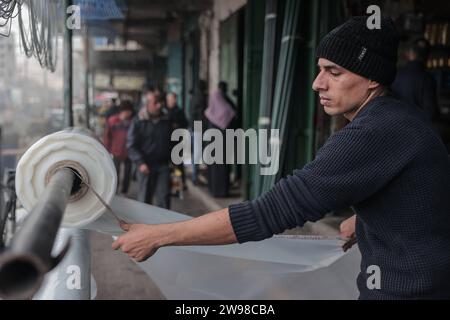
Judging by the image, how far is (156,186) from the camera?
6566mm

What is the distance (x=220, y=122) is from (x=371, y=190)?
666 centimetres

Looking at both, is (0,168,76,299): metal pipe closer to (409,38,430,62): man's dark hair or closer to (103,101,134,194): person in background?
(409,38,430,62): man's dark hair

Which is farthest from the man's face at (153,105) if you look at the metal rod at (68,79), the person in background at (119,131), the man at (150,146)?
the person in background at (119,131)

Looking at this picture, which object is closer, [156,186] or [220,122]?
[156,186]

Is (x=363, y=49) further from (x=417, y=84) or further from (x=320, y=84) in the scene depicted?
A: (x=417, y=84)

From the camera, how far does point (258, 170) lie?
5.26m

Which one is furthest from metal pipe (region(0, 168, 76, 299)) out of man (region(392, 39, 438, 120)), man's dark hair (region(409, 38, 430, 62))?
man's dark hair (region(409, 38, 430, 62))

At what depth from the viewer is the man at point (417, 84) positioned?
550 centimetres

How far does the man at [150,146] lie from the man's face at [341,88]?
15.4 ft

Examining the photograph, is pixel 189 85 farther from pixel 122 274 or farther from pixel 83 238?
pixel 83 238

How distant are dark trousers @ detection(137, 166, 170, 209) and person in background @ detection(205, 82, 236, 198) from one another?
1.74m

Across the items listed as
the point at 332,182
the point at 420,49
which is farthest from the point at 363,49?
the point at 420,49

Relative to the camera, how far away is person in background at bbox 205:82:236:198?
819 cm
